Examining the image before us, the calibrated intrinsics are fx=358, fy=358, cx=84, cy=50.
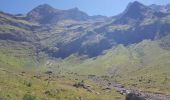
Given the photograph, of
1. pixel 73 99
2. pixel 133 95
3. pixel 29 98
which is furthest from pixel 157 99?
pixel 29 98

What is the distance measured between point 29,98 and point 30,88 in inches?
889

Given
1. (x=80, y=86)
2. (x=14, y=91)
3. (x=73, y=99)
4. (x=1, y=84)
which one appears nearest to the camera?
(x=14, y=91)

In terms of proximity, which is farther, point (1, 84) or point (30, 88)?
point (30, 88)

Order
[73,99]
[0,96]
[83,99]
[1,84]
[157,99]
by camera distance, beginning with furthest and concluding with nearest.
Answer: [157,99], [83,99], [73,99], [1,84], [0,96]

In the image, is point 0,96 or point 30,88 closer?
point 0,96

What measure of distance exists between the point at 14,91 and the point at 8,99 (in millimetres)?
9889

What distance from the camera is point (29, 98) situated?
2400 inches

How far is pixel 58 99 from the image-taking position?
8112 centimetres

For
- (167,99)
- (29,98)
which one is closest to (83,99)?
(29,98)

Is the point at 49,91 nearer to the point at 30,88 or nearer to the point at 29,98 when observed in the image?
the point at 30,88

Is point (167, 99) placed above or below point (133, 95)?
below

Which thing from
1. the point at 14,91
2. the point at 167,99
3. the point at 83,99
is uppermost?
the point at 14,91

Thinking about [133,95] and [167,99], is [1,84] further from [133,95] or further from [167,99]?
[167,99]

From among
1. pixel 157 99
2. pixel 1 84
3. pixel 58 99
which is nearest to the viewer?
pixel 1 84
